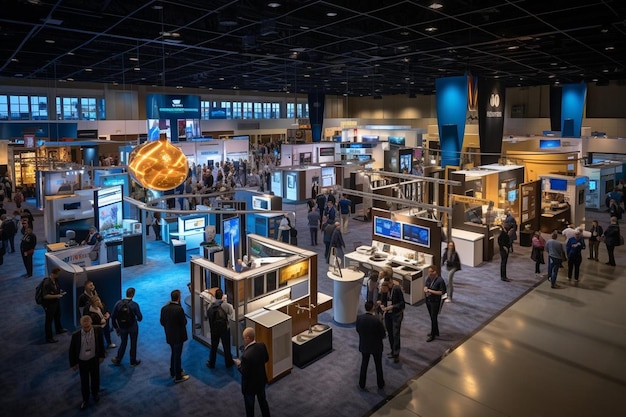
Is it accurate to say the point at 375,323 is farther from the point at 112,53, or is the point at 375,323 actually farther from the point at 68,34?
the point at 112,53

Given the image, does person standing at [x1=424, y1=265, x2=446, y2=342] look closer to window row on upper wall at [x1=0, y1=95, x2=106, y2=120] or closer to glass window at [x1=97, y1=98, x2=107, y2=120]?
window row on upper wall at [x1=0, y1=95, x2=106, y2=120]

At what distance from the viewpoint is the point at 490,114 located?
15.4 metres

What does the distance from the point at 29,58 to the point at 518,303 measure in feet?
43.7

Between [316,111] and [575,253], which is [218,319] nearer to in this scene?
[575,253]

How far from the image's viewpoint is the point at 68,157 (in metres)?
21.3

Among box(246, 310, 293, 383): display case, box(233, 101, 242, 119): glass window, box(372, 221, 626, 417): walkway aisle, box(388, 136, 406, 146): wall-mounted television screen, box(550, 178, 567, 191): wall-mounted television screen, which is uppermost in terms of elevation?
box(233, 101, 242, 119): glass window

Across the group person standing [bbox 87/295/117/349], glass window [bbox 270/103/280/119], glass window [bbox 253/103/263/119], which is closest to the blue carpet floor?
person standing [bbox 87/295/117/349]

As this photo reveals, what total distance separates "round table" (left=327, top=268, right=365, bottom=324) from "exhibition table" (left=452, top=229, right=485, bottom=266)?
401 cm

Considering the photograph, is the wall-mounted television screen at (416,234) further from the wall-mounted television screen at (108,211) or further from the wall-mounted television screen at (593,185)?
the wall-mounted television screen at (593,185)

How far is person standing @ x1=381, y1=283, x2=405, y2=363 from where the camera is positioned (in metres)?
6.62

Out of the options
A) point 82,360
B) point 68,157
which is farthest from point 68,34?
point 68,157

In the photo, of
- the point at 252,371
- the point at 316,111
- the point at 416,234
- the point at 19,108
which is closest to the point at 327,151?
the point at 316,111

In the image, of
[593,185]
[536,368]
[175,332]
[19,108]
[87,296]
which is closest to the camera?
[175,332]

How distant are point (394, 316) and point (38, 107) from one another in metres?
24.3
